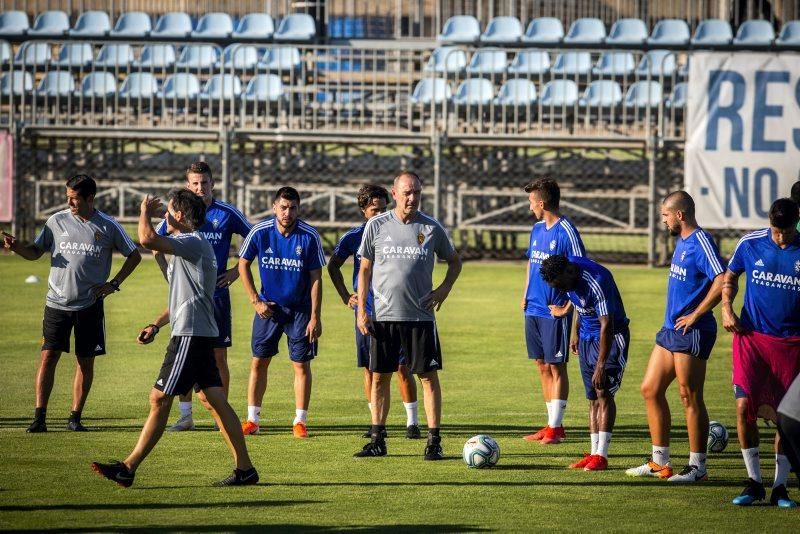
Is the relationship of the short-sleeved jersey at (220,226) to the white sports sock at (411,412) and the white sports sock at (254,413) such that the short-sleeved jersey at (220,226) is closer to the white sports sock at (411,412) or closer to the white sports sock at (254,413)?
the white sports sock at (254,413)

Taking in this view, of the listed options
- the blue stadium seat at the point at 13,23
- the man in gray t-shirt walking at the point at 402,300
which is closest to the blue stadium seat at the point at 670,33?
the blue stadium seat at the point at 13,23

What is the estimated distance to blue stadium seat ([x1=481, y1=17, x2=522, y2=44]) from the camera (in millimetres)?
28656

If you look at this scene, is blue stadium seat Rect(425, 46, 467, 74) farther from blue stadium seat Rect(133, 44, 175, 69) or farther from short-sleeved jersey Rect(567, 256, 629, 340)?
short-sleeved jersey Rect(567, 256, 629, 340)

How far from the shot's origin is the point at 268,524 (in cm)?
775

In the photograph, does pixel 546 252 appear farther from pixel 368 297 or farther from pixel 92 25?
pixel 92 25

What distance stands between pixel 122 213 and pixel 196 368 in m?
17.3

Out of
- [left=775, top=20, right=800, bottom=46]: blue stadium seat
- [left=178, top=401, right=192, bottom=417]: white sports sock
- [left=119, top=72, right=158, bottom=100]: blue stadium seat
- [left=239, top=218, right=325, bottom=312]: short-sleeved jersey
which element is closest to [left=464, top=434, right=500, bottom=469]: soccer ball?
[left=239, top=218, right=325, bottom=312]: short-sleeved jersey

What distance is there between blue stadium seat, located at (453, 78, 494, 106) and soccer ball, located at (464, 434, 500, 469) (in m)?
15.9

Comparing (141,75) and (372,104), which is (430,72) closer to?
(372,104)

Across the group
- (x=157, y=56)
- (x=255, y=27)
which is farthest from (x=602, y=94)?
(x=157, y=56)

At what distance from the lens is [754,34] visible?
28.7 metres

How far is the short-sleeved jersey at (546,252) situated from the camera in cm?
1088

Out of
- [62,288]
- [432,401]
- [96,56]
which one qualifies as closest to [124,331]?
[62,288]

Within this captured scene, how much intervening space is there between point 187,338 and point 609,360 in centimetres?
304
